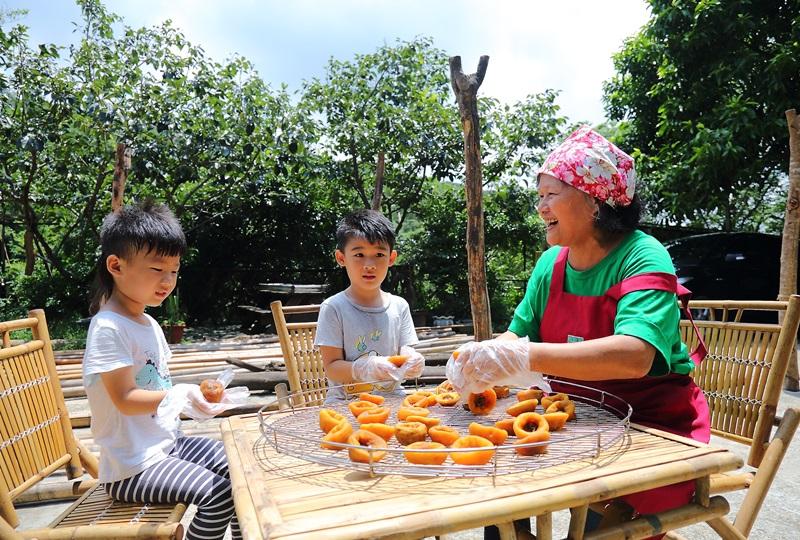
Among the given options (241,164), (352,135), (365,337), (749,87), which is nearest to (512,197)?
(352,135)

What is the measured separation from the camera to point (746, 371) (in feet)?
6.54

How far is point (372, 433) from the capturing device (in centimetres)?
125

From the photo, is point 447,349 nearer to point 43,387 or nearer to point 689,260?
point 689,260

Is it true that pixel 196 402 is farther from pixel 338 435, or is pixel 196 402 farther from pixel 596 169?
pixel 596 169

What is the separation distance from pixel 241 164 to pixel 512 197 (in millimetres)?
5659

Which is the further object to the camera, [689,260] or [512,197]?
[512,197]

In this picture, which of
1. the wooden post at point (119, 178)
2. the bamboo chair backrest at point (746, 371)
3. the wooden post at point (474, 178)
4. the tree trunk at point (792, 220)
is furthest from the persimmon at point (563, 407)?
the wooden post at point (119, 178)

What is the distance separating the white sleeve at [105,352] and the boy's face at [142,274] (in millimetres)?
168

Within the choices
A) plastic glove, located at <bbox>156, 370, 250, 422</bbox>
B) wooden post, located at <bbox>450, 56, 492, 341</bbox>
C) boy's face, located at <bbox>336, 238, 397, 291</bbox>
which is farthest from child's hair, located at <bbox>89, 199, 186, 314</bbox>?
wooden post, located at <bbox>450, 56, 492, 341</bbox>

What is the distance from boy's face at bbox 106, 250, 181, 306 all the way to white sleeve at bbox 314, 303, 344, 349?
692 millimetres

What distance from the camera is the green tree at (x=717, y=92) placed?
8922 millimetres

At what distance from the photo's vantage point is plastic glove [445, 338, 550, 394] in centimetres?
145

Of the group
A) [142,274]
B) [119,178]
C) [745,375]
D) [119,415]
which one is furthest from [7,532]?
[119,178]

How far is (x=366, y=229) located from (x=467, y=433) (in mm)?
1238
